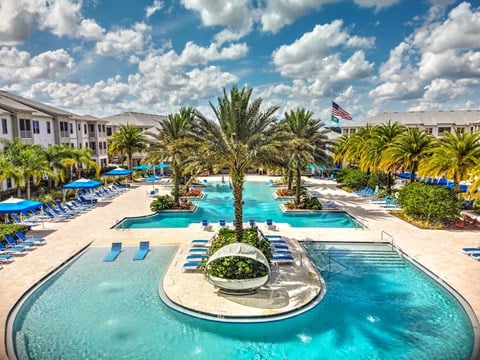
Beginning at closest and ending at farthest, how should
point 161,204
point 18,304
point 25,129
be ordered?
point 18,304
point 161,204
point 25,129

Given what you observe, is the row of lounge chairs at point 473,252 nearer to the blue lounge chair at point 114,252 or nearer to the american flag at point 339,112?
the blue lounge chair at point 114,252

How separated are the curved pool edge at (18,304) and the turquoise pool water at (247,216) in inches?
279

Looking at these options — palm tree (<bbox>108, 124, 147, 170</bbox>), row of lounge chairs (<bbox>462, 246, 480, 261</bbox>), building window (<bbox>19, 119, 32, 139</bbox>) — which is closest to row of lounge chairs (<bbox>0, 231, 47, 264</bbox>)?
building window (<bbox>19, 119, 32, 139</bbox>)

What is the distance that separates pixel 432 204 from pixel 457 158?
13.0ft

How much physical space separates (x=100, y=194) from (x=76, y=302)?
77.4ft

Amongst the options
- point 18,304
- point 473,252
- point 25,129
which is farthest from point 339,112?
point 18,304

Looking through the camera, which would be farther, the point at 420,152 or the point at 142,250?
the point at 420,152

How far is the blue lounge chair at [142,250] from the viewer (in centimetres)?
1805

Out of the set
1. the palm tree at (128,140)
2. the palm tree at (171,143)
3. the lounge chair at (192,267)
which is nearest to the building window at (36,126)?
the palm tree at (128,140)

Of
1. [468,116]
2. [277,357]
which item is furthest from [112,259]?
[468,116]

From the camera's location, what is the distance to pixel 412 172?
100.0ft

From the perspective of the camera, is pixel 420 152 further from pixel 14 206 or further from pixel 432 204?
pixel 14 206

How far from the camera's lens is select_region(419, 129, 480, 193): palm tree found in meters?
24.1

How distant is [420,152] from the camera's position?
1147 inches
